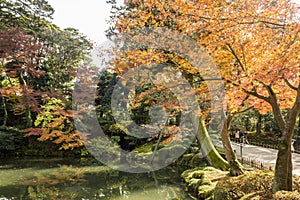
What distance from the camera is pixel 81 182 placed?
8.55 m

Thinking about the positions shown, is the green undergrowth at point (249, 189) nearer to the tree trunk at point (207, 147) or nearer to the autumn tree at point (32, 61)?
the tree trunk at point (207, 147)

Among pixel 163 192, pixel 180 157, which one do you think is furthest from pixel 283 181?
pixel 180 157

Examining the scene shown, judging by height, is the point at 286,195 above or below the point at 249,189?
above

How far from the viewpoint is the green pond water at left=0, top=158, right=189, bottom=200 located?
7105mm

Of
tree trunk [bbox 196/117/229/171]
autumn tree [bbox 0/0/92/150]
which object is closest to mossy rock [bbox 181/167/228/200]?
tree trunk [bbox 196/117/229/171]

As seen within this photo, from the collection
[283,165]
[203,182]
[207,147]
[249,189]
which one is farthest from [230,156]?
[283,165]

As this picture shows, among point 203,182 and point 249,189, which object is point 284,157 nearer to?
point 249,189

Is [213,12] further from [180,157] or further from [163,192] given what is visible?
[180,157]

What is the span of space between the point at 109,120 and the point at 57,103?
9.46 ft

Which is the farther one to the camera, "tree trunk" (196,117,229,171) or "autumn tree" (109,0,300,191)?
"tree trunk" (196,117,229,171)

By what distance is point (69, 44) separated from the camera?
18.4 metres

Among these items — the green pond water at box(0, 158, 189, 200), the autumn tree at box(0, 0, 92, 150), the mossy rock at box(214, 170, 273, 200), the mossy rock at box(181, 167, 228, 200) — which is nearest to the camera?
the mossy rock at box(214, 170, 273, 200)

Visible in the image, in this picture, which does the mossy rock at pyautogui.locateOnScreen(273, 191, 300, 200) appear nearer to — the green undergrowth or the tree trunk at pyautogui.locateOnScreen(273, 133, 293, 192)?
the green undergrowth

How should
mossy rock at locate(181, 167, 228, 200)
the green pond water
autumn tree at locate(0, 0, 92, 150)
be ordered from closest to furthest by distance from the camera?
mossy rock at locate(181, 167, 228, 200)
the green pond water
autumn tree at locate(0, 0, 92, 150)
